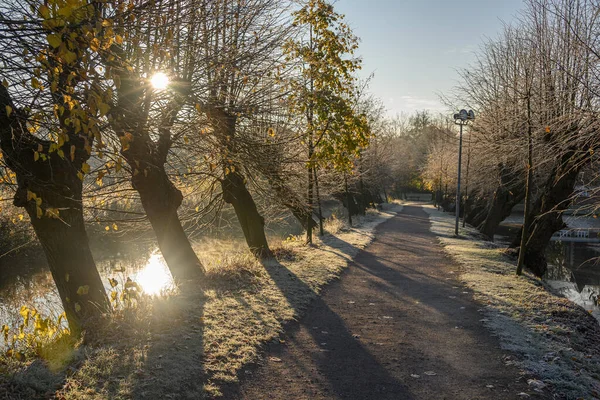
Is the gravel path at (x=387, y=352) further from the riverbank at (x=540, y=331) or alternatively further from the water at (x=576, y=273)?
the water at (x=576, y=273)

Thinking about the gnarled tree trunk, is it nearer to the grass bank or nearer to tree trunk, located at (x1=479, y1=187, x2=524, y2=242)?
tree trunk, located at (x1=479, y1=187, x2=524, y2=242)

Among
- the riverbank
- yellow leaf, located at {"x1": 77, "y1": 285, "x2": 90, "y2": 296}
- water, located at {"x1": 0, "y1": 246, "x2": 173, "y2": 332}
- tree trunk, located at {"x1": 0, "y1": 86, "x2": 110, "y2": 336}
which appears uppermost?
tree trunk, located at {"x1": 0, "y1": 86, "x2": 110, "y2": 336}

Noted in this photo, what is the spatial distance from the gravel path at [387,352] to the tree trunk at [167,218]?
3019 millimetres

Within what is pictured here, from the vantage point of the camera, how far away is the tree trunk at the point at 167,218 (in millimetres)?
9000

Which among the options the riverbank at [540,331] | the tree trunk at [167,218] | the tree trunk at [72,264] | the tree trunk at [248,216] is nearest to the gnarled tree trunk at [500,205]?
the riverbank at [540,331]

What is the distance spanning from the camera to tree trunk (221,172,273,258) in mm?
12828

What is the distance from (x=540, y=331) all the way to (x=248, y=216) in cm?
831

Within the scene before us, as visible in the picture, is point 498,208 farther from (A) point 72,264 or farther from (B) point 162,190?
(A) point 72,264

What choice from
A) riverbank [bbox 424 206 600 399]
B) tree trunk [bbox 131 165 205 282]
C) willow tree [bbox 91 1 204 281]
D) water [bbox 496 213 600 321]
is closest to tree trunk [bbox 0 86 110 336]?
willow tree [bbox 91 1 204 281]

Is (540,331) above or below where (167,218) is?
below

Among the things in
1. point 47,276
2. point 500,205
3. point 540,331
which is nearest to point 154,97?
point 540,331

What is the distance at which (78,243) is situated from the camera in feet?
21.2

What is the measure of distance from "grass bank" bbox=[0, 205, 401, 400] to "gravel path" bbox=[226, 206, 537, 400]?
34 centimetres

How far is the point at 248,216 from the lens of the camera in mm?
13281
